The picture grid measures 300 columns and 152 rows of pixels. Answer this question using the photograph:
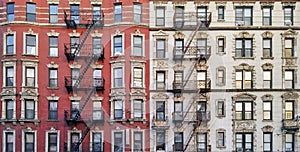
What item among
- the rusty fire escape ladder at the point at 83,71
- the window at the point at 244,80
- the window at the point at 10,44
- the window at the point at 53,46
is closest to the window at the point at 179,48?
the window at the point at 244,80

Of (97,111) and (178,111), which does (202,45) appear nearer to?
(178,111)

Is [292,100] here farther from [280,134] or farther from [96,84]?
[96,84]

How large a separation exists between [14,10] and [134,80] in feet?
38.1

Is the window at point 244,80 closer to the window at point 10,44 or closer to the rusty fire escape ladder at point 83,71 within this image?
the rusty fire escape ladder at point 83,71

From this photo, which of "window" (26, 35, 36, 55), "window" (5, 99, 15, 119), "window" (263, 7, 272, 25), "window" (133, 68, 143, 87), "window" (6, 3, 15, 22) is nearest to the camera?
"window" (5, 99, 15, 119)

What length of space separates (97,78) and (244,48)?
495 inches

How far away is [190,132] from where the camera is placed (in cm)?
3781

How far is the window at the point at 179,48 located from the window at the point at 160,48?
3.35 ft

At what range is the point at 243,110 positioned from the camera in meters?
38.2

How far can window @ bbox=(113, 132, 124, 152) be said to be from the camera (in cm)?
3797

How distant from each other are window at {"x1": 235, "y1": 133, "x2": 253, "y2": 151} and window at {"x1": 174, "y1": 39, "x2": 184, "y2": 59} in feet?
26.7

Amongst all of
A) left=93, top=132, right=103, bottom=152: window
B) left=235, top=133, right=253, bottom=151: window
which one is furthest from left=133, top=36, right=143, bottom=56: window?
left=235, top=133, right=253, bottom=151: window

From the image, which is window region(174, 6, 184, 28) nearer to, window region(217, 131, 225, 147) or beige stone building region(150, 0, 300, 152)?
beige stone building region(150, 0, 300, 152)

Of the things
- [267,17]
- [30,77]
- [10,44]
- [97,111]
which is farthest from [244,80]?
[10,44]
